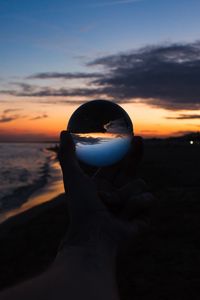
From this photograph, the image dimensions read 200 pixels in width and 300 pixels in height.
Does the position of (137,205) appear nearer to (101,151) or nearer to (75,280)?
(101,151)

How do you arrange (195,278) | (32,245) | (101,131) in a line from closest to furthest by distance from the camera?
(101,131), (195,278), (32,245)

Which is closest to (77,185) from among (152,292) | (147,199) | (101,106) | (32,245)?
(147,199)

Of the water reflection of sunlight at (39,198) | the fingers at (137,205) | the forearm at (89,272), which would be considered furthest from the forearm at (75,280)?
the water reflection of sunlight at (39,198)

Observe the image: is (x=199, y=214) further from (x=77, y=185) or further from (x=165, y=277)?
(x=77, y=185)

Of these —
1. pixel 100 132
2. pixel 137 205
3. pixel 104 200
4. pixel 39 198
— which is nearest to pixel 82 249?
pixel 104 200

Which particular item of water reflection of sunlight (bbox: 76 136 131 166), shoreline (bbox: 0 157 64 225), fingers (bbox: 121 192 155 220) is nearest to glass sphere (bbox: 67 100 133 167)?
water reflection of sunlight (bbox: 76 136 131 166)

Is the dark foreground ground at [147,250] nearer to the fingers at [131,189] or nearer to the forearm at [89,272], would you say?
the fingers at [131,189]

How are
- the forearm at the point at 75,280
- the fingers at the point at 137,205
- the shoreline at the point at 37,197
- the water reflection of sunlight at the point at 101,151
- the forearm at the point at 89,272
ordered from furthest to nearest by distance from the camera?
the shoreline at the point at 37,197 → the water reflection of sunlight at the point at 101,151 → the fingers at the point at 137,205 → the forearm at the point at 89,272 → the forearm at the point at 75,280
